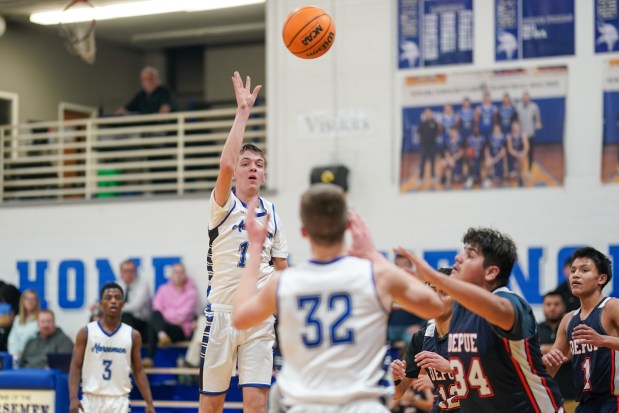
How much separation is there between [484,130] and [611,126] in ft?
5.40

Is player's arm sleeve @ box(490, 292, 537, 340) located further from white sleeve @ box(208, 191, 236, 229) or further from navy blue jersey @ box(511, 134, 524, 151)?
navy blue jersey @ box(511, 134, 524, 151)

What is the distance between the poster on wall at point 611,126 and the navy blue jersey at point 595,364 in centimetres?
604

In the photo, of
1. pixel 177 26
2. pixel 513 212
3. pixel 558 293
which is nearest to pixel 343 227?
pixel 558 293

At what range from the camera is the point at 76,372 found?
1073 cm

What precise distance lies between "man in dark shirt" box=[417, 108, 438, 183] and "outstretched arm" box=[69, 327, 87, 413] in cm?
540

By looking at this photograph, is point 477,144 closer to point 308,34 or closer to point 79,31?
point 308,34

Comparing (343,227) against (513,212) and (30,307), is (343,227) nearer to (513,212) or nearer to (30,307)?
(513,212)

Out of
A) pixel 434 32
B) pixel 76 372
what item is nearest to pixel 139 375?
pixel 76 372

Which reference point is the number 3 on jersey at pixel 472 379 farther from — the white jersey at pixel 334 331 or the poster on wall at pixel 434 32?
the poster on wall at pixel 434 32

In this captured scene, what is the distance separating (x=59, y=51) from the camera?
19766 millimetres

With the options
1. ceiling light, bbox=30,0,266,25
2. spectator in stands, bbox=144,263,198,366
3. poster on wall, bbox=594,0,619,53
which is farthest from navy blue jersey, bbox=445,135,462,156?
ceiling light, bbox=30,0,266,25

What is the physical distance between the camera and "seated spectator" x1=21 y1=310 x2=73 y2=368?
14.2 meters

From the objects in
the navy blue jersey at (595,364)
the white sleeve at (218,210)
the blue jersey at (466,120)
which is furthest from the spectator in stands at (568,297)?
the white sleeve at (218,210)

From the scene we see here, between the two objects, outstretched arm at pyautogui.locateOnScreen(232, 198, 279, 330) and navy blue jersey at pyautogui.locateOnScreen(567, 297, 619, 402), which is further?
navy blue jersey at pyautogui.locateOnScreen(567, 297, 619, 402)
